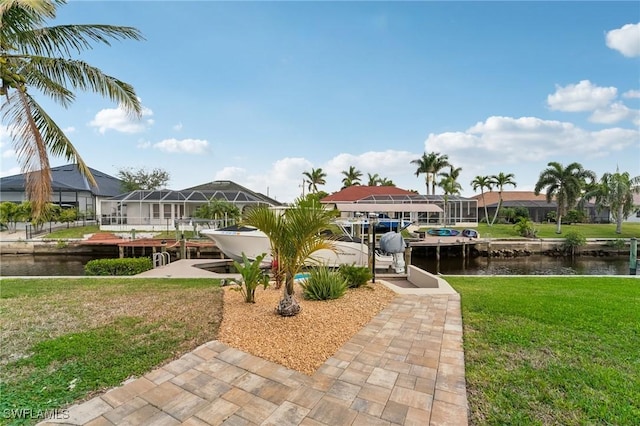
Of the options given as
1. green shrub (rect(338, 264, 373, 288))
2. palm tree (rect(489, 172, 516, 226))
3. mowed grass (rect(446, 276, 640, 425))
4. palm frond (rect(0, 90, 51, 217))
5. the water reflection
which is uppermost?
palm tree (rect(489, 172, 516, 226))

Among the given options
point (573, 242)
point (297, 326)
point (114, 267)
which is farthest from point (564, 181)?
point (114, 267)

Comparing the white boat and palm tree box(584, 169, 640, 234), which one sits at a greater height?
palm tree box(584, 169, 640, 234)

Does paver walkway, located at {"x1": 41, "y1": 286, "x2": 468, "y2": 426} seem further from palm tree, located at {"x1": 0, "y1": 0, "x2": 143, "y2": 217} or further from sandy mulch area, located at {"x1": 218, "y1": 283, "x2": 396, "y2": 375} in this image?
palm tree, located at {"x1": 0, "y1": 0, "x2": 143, "y2": 217}

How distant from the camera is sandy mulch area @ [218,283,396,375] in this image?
361cm

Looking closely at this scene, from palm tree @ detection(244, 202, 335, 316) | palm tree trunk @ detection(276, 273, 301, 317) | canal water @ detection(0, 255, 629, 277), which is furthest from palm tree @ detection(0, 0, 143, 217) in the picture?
canal water @ detection(0, 255, 629, 277)

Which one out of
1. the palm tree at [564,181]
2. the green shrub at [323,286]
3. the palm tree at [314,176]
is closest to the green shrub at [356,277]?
the green shrub at [323,286]

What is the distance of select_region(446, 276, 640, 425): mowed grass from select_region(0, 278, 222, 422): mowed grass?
3396 millimetres

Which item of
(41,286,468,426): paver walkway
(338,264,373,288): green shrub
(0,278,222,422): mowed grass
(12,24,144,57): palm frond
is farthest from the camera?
(338,264,373,288): green shrub

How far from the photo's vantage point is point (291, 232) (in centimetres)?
466

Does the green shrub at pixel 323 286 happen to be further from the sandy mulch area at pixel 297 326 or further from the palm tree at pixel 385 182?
the palm tree at pixel 385 182

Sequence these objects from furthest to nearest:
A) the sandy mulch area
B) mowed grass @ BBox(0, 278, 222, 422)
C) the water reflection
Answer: the water reflection < the sandy mulch area < mowed grass @ BBox(0, 278, 222, 422)

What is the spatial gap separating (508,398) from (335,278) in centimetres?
369

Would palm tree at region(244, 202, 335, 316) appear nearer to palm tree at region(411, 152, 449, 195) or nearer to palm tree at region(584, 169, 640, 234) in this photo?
palm tree at region(584, 169, 640, 234)

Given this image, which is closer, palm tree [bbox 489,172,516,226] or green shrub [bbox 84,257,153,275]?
green shrub [bbox 84,257,153,275]
